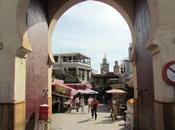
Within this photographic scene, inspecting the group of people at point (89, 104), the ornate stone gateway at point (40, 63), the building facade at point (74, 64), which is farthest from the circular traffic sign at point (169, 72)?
the building facade at point (74, 64)

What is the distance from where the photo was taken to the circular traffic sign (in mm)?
6555

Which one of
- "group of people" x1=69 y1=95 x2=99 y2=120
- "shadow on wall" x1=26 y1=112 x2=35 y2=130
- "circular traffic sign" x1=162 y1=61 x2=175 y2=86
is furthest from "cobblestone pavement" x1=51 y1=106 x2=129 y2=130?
"circular traffic sign" x1=162 y1=61 x2=175 y2=86

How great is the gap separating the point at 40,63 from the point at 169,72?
16.1 ft

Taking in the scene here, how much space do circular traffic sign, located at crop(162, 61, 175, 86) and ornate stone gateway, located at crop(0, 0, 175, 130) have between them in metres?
0.12

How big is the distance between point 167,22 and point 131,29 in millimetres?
4330

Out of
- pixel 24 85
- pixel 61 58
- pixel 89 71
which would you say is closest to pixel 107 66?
pixel 89 71

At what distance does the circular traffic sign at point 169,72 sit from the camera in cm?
655

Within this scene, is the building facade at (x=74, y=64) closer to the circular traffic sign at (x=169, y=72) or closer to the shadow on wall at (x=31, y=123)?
the shadow on wall at (x=31, y=123)

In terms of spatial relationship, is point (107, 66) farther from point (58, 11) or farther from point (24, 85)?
point (24, 85)

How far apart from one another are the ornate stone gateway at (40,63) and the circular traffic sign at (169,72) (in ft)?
0.40

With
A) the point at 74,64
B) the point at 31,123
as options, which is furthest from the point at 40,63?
the point at 74,64

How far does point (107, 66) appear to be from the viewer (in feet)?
197

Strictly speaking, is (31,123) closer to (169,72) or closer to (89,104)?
(169,72)

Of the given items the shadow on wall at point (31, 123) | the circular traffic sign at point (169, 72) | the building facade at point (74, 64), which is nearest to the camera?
the circular traffic sign at point (169, 72)
